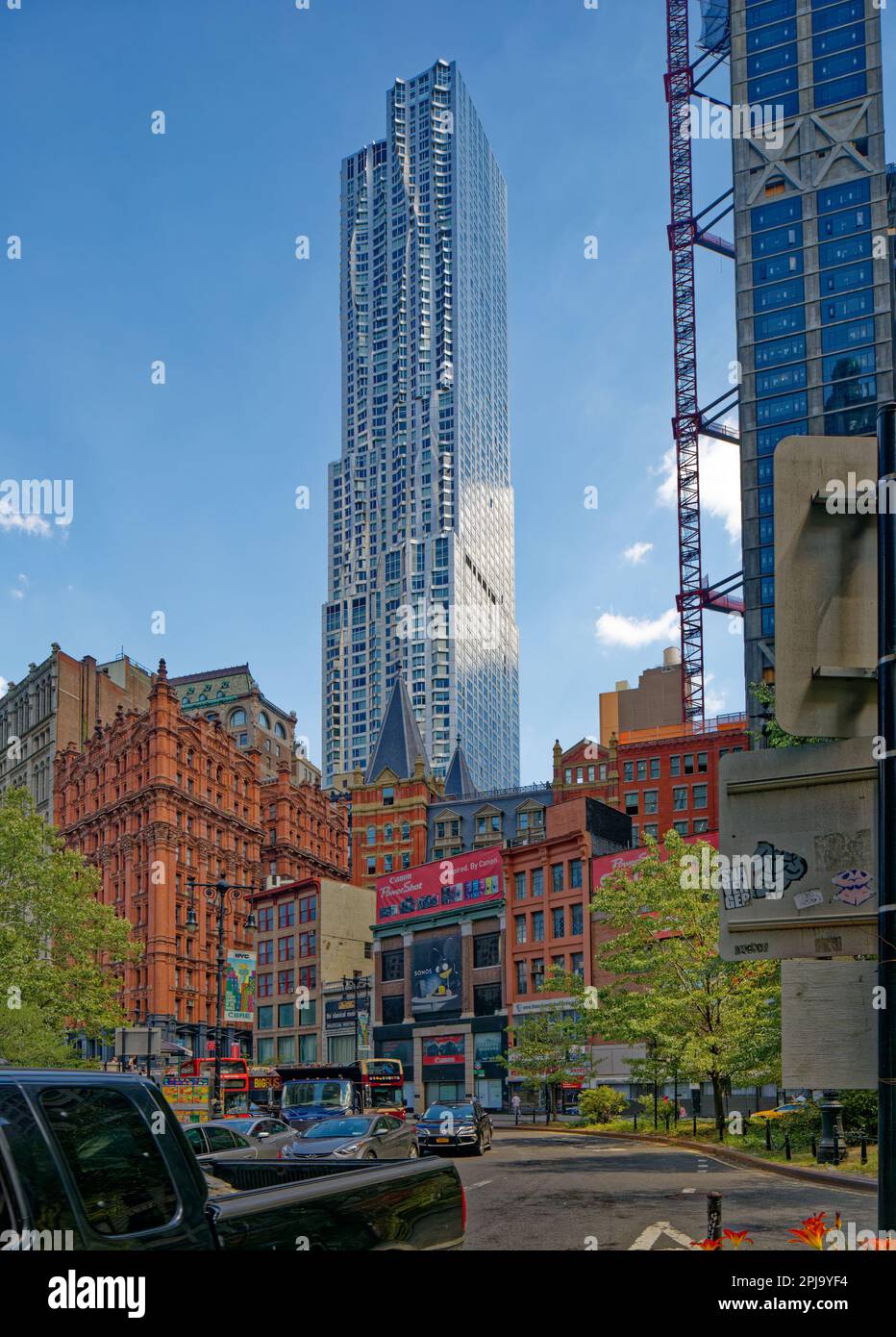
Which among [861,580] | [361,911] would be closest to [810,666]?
[861,580]

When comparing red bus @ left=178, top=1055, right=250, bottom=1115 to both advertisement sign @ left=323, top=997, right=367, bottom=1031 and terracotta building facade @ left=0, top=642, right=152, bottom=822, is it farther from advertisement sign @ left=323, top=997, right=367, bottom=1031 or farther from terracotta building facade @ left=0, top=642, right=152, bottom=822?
terracotta building facade @ left=0, top=642, right=152, bottom=822

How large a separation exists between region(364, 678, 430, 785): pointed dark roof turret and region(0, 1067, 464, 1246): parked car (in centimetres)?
10858

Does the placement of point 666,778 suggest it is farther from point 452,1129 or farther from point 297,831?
point 452,1129

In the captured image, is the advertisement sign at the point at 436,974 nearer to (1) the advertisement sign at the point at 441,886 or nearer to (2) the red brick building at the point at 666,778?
(1) the advertisement sign at the point at 441,886

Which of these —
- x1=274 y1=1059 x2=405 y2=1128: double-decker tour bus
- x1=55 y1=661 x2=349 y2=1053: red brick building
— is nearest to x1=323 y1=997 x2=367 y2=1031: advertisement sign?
x1=55 y1=661 x2=349 y2=1053: red brick building

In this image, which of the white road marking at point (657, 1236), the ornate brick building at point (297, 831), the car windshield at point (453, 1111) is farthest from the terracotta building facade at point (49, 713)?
the white road marking at point (657, 1236)

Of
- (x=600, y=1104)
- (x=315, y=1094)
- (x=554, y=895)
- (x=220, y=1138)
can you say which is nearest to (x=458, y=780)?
(x=554, y=895)

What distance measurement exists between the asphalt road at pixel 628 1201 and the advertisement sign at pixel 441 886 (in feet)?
155

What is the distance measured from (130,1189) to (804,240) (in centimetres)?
13222

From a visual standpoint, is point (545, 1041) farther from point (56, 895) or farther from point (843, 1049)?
point (843, 1049)

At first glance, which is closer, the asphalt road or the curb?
the asphalt road

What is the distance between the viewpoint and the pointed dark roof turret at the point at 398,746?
11694cm

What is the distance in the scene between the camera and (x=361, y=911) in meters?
96.6

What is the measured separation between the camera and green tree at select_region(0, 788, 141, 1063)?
49906mm
